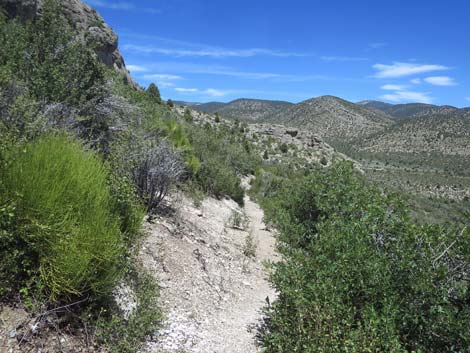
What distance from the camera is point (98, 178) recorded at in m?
4.34

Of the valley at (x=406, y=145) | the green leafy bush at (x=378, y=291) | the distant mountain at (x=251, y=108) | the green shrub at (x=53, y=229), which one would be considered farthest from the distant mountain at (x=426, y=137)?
the green shrub at (x=53, y=229)

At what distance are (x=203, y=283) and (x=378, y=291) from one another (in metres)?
3.00

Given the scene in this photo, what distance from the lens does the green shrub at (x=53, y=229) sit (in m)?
3.38

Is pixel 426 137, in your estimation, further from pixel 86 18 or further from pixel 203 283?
pixel 203 283

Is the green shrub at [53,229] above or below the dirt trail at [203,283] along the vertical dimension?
above

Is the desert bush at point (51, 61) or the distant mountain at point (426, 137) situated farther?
the distant mountain at point (426, 137)

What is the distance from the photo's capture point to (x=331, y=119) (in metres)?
87.4

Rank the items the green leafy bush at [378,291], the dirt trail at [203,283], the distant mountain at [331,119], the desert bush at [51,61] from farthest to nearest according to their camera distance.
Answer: the distant mountain at [331,119] < the desert bush at [51,61] < the dirt trail at [203,283] < the green leafy bush at [378,291]

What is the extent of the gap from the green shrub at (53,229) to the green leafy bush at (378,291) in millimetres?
2153

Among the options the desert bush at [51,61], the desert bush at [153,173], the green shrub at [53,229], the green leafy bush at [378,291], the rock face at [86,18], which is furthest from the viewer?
the rock face at [86,18]

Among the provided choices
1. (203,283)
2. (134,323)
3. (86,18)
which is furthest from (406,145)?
(134,323)

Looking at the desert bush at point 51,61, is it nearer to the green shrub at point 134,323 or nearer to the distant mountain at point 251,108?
the green shrub at point 134,323

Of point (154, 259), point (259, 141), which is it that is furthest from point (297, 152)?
point (154, 259)

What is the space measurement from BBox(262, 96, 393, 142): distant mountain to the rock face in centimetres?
5961
